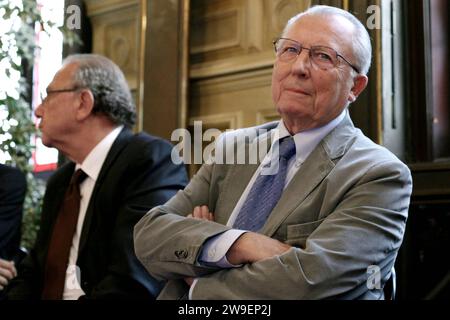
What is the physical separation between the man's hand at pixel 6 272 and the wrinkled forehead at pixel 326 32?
169cm

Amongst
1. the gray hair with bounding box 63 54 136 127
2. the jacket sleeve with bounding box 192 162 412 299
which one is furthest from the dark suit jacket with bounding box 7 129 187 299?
the jacket sleeve with bounding box 192 162 412 299

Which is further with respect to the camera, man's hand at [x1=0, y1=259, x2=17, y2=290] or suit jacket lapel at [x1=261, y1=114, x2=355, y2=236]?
man's hand at [x1=0, y1=259, x2=17, y2=290]

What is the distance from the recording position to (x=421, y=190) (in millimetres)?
2904

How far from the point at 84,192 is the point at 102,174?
0.17m

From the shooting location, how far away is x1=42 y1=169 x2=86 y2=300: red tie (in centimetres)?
300

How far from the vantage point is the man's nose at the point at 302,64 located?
7.16 feet

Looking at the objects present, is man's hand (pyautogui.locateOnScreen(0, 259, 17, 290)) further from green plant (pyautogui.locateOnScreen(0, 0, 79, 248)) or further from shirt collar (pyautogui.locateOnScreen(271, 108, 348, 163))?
shirt collar (pyautogui.locateOnScreen(271, 108, 348, 163))

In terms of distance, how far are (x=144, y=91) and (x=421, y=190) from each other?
1.76 metres

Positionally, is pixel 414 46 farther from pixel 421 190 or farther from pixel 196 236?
pixel 196 236

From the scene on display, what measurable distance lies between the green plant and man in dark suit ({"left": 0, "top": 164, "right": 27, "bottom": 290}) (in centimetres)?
60

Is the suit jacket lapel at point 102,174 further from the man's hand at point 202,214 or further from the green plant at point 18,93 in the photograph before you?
the green plant at point 18,93

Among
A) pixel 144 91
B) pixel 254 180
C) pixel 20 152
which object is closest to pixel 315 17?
pixel 254 180

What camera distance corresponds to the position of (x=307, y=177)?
2.10 m

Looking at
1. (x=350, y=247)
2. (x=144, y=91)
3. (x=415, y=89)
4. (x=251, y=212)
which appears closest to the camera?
(x=350, y=247)
